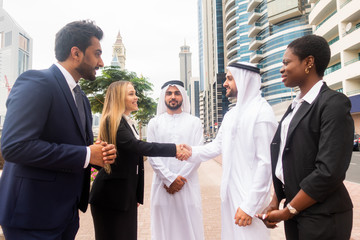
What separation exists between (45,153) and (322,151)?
5.79ft

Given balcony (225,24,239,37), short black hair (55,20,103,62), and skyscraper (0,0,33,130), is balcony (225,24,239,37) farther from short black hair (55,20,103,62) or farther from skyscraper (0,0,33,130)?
skyscraper (0,0,33,130)

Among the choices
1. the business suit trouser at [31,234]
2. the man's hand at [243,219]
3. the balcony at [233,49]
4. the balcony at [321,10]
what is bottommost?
the man's hand at [243,219]

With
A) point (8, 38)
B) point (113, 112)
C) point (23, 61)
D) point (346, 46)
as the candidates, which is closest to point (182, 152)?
point (113, 112)

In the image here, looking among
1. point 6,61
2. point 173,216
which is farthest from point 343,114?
point 6,61

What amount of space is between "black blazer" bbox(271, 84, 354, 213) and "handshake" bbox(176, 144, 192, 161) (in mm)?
1419

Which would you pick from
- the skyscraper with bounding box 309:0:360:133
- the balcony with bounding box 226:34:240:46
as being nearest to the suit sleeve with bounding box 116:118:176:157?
the skyscraper with bounding box 309:0:360:133

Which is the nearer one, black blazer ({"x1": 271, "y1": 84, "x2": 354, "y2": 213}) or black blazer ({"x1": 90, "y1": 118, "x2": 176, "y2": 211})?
black blazer ({"x1": 271, "y1": 84, "x2": 354, "y2": 213})

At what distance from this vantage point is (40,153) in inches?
60.1

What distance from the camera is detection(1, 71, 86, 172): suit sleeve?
4.90 ft

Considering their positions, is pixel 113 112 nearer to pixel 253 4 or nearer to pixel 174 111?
pixel 174 111

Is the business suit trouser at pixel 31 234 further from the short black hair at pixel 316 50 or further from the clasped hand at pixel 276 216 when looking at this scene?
the short black hair at pixel 316 50

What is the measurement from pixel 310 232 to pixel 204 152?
189 centimetres

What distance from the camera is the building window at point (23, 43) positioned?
155 m

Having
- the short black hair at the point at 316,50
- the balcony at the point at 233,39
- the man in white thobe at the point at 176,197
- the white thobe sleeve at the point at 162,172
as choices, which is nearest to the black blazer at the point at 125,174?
the white thobe sleeve at the point at 162,172
